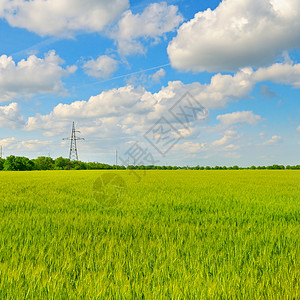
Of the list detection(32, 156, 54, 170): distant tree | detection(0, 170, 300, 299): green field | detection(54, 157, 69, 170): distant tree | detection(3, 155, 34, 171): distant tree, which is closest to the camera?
detection(0, 170, 300, 299): green field

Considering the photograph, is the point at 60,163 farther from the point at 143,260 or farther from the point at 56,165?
the point at 143,260

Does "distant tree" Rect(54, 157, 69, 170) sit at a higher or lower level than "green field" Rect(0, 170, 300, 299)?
higher

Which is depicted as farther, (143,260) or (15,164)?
(15,164)

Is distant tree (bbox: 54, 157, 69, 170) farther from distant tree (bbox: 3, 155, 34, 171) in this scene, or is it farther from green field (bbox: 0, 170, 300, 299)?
green field (bbox: 0, 170, 300, 299)

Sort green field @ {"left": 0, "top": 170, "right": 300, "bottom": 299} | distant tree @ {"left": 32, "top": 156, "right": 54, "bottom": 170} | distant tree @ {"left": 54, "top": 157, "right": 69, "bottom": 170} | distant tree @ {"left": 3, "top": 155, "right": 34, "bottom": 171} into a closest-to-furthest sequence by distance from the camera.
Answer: green field @ {"left": 0, "top": 170, "right": 300, "bottom": 299}
distant tree @ {"left": 3, "top": 155, "right": 34, "bottom": 171}
distant tree @ {"left": 32, "top": 156, "right": 54, "bottom": 170}
distant tree @ {"left": 54, "top": 157, "right": 69, "bottom": 170}

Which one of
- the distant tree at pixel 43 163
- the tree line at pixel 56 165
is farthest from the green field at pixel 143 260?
the distant tree at pixel 43 163

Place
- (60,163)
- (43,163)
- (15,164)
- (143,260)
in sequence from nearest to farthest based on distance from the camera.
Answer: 1. (143,260)
2. (15,164)
3. (60,163)
4. (43,163)

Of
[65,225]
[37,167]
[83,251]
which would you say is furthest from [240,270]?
[37,167]

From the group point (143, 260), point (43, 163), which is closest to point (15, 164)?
point (43, 163)

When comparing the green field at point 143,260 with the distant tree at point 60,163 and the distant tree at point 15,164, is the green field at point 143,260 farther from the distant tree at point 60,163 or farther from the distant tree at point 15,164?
the distant tree at point 60,163

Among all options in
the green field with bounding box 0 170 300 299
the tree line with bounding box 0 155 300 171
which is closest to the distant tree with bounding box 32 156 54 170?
the tree line with bounding box 0 155 300 171

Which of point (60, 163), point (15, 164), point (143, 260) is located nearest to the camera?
point (143, 260)

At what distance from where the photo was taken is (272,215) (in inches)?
267

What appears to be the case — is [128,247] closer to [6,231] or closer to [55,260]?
[55,260]
